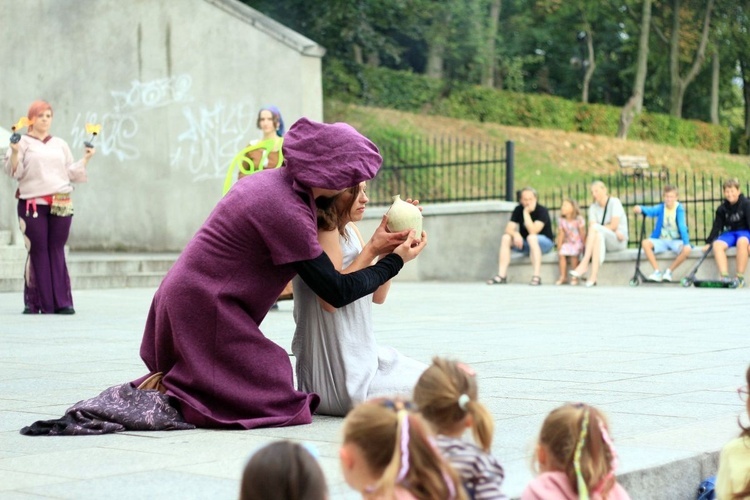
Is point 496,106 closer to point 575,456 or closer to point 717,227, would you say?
point 717,227

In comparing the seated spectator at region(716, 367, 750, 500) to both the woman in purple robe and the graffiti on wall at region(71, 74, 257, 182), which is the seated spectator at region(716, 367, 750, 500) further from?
the graffiti on wall at region(71, 74, 257, 182)

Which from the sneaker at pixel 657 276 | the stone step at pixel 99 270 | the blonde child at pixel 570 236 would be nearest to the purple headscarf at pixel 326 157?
the stone step at pixel 99 270

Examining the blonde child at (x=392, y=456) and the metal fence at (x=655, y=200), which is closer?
the blonde child at (x=392, y=456)

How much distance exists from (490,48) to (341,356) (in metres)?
31.8


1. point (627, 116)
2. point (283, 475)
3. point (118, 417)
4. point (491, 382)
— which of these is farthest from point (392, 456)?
point (627, 116)

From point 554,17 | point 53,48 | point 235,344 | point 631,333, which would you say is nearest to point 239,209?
point 235,344

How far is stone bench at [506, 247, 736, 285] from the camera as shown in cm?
1723

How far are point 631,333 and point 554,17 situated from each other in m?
37.3

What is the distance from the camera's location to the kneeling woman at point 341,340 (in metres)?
5.31

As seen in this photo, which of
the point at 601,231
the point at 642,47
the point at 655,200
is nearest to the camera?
the point at 601,231

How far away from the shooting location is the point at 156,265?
17797 millimetres

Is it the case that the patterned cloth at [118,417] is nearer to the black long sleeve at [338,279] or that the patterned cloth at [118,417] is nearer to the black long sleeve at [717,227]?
the black long sleeve at [338,279]

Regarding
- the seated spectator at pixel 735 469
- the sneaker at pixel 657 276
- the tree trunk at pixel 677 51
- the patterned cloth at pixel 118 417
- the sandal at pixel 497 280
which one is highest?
the tree trunk at pixel 677 51

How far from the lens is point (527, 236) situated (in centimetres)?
1833
